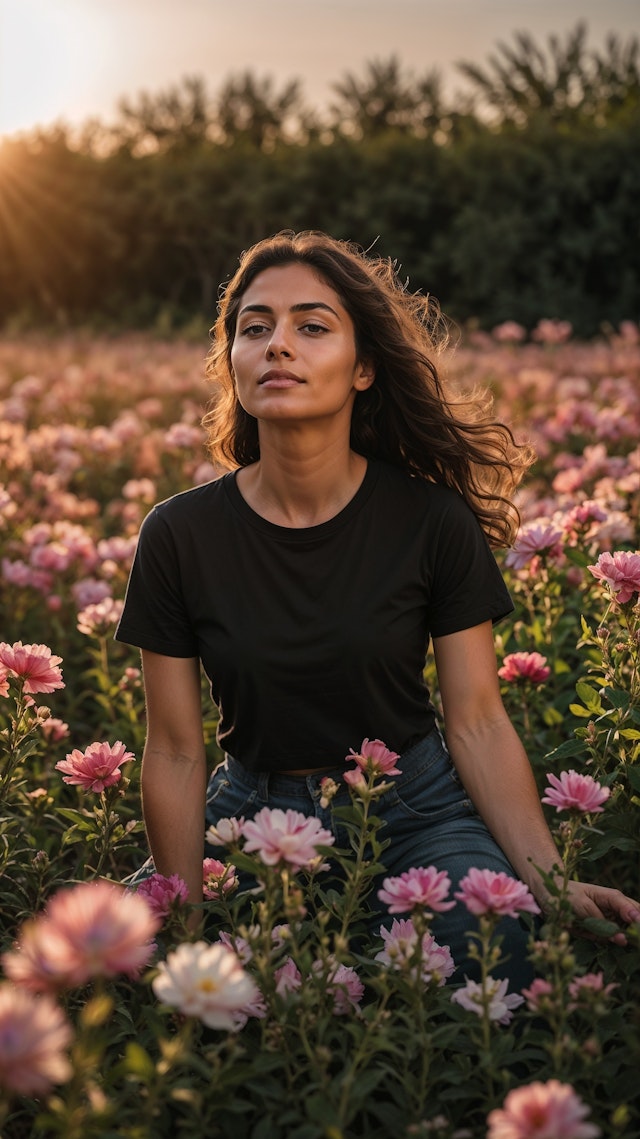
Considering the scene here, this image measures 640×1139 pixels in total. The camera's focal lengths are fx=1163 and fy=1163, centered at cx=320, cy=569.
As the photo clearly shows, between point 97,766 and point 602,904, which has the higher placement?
point 97,766

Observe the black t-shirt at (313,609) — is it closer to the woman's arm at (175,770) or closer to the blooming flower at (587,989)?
the woman's arm at (175,770)

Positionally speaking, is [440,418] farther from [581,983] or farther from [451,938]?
[581,983]

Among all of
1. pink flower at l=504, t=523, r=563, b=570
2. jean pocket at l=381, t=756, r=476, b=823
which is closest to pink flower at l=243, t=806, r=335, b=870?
jean pocket at l=381, t=756, r=476, b=823

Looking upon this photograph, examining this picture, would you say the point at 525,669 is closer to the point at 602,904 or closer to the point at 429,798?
the point at 429,798

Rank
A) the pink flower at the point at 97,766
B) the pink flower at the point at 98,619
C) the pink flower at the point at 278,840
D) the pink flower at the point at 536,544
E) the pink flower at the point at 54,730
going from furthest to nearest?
the pink flower at the point at 98,619 < the pink flower at the point at 54,730 < the pink flower at the point at 536,544 < the pink flower at the point at 97,766 < the pink flower at the point at 278,840

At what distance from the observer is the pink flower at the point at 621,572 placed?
2258 millimetres

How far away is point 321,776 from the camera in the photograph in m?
2.44

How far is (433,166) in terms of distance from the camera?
61.2 ft

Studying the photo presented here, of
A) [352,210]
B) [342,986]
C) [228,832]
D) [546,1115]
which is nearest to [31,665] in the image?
[228,832]

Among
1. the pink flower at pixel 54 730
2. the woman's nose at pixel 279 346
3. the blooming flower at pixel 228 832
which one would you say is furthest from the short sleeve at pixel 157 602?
the blooming flower at pixel 228 832

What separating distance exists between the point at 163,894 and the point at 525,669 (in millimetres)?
1089

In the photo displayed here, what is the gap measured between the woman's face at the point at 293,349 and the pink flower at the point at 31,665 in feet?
2.25

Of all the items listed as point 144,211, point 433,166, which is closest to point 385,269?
point 433,166

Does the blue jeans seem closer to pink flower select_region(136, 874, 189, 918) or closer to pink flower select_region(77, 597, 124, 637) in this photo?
pink flower select_region(136, 874, 189, 918)
